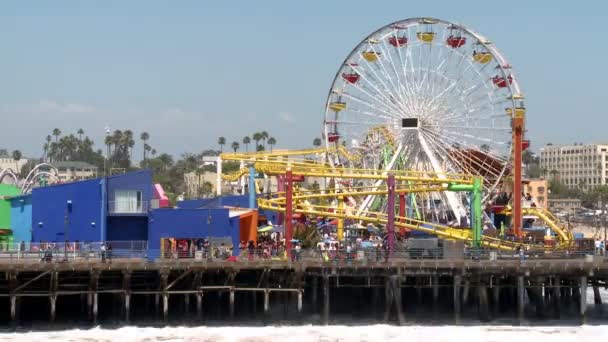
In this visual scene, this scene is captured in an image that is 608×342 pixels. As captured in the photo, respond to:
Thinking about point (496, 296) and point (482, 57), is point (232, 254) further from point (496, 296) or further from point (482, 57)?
point (482, 57)

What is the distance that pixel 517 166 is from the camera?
87.0 m

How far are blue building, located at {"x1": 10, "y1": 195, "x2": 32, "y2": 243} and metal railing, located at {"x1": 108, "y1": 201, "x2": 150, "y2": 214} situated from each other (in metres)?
5.45

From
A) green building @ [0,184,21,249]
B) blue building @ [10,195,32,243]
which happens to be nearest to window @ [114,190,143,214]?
blue building @ [10,195,32,243]

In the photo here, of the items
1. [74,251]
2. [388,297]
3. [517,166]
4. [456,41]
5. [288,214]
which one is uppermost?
[456,41]

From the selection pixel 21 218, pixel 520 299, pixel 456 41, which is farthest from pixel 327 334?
pixel 456 41

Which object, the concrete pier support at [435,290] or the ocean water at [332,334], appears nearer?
the ocean water at [332,334]

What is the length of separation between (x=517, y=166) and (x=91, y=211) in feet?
107

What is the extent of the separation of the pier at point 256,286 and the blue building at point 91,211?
18.5 feet

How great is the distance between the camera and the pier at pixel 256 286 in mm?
59062

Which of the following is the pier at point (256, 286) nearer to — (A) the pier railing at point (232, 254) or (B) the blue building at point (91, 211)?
(A) the pier railing at point (232, 254)

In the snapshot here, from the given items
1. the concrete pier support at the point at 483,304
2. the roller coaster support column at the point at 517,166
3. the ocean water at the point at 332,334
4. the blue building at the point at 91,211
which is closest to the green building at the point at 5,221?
the blue building at the point at 91,211

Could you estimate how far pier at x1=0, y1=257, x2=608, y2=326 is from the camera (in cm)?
5906

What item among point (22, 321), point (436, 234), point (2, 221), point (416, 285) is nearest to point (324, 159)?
point (436, 234)

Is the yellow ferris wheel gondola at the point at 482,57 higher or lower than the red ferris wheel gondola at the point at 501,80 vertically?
higher
